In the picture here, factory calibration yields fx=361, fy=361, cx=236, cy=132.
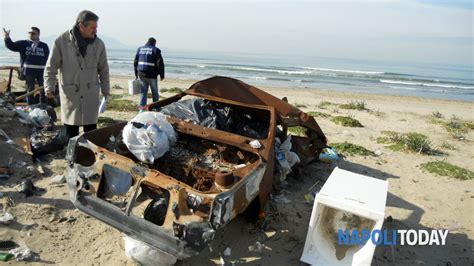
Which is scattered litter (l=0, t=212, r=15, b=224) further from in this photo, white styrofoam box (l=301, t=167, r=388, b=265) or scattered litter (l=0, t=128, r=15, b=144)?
white styrofoam box (l=301, t=167, r=388, b=265)

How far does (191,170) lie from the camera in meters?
3.87

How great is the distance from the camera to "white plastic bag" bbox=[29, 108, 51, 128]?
641cm

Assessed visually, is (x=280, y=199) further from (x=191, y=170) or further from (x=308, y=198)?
(x=191, y=170)

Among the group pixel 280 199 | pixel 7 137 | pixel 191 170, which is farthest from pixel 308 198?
pixel 7 137

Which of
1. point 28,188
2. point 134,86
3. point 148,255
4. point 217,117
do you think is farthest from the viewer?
point 134,86

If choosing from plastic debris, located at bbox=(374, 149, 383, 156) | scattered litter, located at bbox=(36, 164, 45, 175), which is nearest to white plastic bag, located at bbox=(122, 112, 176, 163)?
scattered litter, located at bbox=(36, 164, 45, 175)

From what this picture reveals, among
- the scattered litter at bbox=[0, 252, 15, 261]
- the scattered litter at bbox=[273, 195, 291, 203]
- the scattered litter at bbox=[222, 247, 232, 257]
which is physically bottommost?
the scattered litter at bbox=[0, 252, 15, 261]

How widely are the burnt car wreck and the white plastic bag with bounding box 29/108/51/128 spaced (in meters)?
2.81

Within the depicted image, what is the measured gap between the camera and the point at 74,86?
16.3 ft

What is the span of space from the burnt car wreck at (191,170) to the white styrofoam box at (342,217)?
668mm

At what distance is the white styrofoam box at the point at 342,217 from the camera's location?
3.29 m

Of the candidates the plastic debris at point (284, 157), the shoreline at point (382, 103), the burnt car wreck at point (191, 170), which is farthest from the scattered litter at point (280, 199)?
the shoreline at point (382, 103)

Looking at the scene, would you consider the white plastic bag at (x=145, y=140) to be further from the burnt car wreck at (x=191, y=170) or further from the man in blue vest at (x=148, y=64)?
the man in blue vest at (x=148, y=64)

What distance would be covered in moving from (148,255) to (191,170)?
986 mm
